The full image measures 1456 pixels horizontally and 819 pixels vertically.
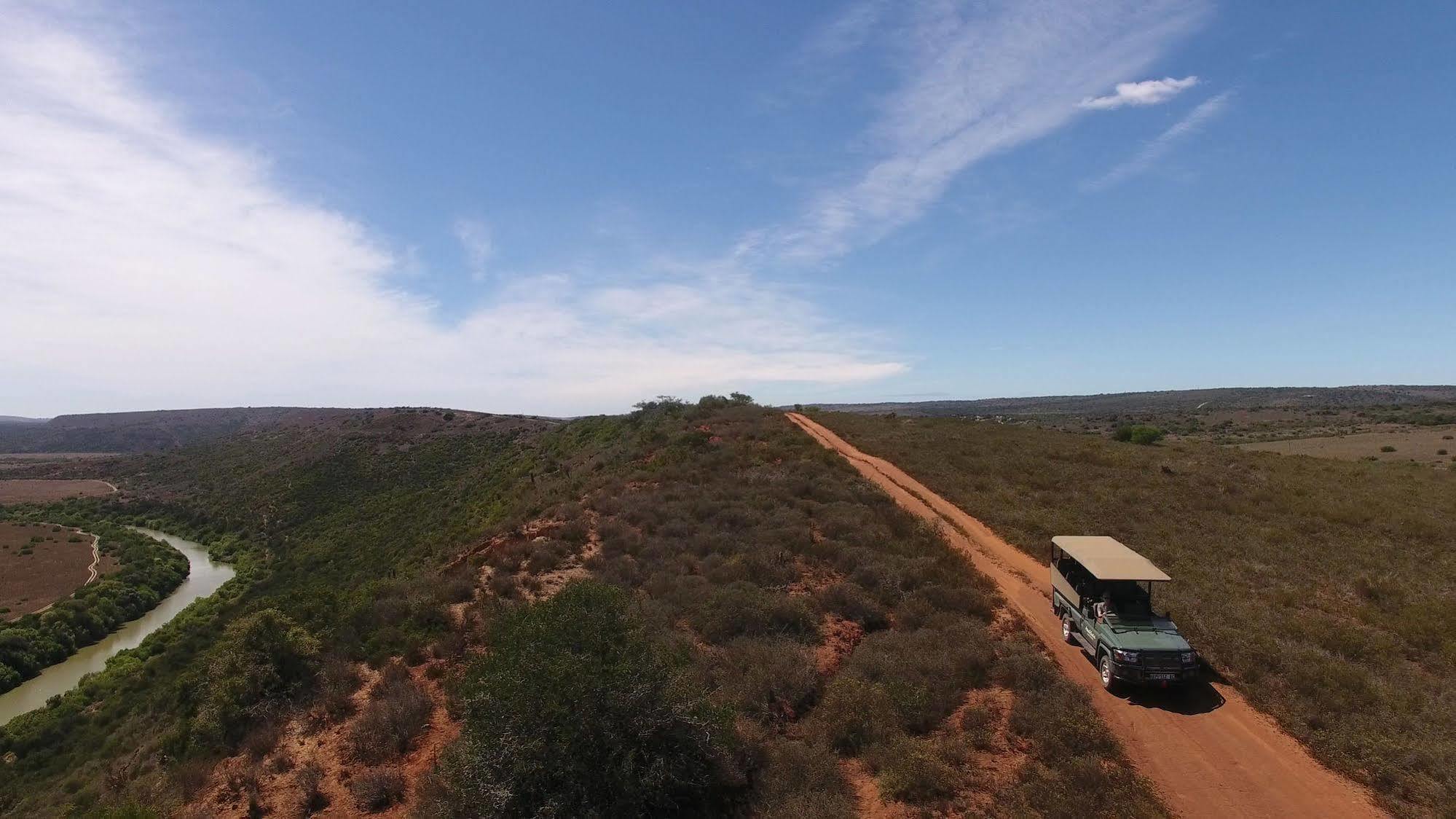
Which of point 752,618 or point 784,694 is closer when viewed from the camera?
point 784,694

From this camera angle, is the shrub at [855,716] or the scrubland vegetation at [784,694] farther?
the shrub at [855,716]

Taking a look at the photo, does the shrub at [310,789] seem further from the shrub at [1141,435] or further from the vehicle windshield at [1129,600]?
the shrub at [1141,435]

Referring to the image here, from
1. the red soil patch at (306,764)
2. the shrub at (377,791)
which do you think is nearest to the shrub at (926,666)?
the red soil patch at (306,764)

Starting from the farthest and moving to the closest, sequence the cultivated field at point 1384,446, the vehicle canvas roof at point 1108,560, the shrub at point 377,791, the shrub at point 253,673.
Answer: the cultivated field at point 1384,446
the vehicle canvas roof at point 1108,560
the shrub at point 253,673
the shrub at point 377,791

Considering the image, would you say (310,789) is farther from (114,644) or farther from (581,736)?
(114,644)

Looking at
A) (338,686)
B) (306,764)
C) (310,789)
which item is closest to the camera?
(310,789)

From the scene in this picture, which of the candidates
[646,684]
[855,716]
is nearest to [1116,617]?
[855,716]

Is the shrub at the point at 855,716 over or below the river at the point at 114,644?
over
